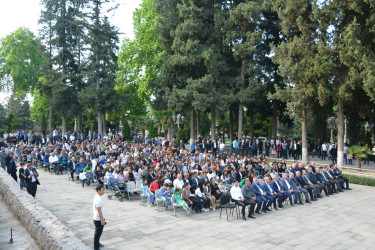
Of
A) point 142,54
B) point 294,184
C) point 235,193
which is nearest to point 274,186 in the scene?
point 294,184

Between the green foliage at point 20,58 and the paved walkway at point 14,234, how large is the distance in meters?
44.1

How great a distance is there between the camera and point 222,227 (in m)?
9.15

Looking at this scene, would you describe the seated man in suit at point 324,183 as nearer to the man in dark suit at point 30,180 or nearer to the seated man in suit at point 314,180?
the seated man in suit at point 314,180

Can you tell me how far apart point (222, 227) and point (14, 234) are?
6044 mm

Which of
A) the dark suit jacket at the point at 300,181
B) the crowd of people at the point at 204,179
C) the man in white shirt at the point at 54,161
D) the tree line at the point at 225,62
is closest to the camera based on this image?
the crowd of people at the point at 204,179

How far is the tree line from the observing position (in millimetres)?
19703

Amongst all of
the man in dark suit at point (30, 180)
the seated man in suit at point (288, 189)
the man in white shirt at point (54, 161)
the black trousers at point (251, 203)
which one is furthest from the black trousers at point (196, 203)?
the man in white shirt at point (54, 161)

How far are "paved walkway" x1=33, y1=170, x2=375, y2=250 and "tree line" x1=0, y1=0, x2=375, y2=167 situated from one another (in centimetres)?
1002

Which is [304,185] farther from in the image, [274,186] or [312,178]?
[274,186]

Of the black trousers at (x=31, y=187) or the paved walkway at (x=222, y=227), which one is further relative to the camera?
the black trousers at (x=31, y=187)

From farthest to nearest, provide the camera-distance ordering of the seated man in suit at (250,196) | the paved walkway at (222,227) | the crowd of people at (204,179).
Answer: the crowd of people at (204,179) → the seated man in suit at (250,196) → the paved walkway at (222,227)

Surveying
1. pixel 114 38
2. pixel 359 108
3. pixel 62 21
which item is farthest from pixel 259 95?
pixel 62 21

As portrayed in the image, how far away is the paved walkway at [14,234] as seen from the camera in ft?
25.0

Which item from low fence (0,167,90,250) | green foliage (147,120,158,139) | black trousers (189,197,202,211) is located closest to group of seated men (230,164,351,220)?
black trousers (189,197,202,211)
